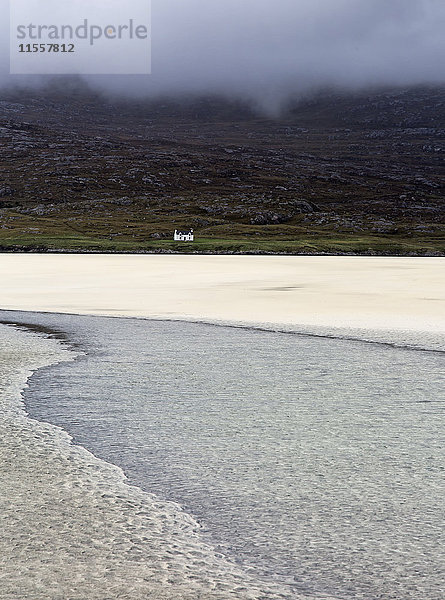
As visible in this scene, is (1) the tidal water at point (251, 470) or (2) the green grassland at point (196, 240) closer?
(1) the tidal water at point (251, 470)

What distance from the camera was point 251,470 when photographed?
25.7 feet

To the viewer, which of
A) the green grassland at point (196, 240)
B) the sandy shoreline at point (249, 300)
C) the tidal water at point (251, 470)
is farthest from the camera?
the green grassland at point (196, 240)

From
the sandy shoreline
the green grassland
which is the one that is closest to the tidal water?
the sandy shoreline

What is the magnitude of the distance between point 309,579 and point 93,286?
32725mm

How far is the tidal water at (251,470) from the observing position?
5.39m

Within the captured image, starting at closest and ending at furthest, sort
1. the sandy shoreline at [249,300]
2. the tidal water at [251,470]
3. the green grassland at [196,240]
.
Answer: the tidal water at [251,470], the sandy shoreline at [249,300], the green grassland at [196,240]

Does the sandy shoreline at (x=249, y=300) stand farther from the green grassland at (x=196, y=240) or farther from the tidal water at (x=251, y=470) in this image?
the green grassland at (x=196, y=240)

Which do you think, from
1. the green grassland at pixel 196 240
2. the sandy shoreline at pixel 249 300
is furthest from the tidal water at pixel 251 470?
the green grassland at pixel 196 240

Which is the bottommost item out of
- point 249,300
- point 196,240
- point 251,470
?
point 251,470

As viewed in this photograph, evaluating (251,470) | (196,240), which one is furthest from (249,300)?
(196,240)

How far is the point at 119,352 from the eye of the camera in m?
15.9

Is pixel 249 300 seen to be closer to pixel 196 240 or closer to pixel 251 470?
pixel 251 470

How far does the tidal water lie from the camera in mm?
5395

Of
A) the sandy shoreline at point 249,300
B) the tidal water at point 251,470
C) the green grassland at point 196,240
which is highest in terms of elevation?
the green grassland at point 196,240
